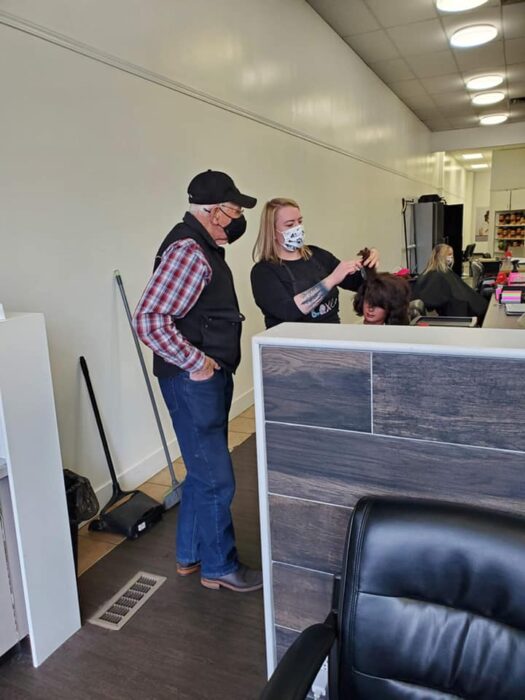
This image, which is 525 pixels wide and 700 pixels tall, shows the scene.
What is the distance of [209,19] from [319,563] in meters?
3.22

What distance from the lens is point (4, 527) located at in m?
1.68

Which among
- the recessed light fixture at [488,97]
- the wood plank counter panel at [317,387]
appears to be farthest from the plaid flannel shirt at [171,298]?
the recessed light fixture at [488,97]

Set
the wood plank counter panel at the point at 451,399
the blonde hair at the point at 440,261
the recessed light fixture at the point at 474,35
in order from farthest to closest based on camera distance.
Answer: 1. the recessed light fixture at the point at 474,35
2. the blonde hair at the point at 440,261
3. the wood plank counter panel at the point at 451,399

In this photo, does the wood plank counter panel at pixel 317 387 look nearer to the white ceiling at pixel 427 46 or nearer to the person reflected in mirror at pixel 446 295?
the person reflected in mirror at pixel 446 295

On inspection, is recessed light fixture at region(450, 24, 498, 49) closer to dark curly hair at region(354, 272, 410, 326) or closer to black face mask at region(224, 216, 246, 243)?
dark curly hair at region(354, 272, 410, 326)

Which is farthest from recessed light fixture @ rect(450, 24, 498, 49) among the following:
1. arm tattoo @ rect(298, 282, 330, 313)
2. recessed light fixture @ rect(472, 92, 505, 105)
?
arm tattoo @ rect(298, 282, 330, 313)

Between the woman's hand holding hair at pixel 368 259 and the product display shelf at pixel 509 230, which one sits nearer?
the woman's hand holding hair at pixel 368 259

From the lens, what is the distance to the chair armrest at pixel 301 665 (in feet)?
3.03

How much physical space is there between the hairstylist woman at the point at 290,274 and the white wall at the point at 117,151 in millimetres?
832

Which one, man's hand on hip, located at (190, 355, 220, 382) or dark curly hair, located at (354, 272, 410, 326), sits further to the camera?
dark curly hair, located at (354, 272, 410, 326)

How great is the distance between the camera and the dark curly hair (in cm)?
235

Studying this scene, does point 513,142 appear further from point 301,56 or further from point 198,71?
point 198,71

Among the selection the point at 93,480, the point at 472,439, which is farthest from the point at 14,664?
the point at 472,439

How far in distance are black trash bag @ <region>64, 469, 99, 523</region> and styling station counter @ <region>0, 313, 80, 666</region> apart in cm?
16
